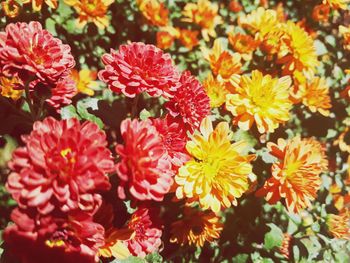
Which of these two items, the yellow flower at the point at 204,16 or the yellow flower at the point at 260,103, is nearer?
the yellow flower at the point at 260,103

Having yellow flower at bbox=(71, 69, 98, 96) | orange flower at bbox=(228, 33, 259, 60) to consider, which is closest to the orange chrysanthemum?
orange flower at bbox=(228, 33, 259, 60)

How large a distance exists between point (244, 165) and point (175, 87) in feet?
1.17

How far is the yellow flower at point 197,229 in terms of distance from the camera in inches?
62.2

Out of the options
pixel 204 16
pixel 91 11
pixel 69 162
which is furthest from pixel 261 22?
pixel 69 162

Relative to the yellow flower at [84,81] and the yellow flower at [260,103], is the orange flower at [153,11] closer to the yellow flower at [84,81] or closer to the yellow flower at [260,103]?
the yellow flower at [84,81]

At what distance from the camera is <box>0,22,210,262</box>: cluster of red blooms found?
2.99 ft

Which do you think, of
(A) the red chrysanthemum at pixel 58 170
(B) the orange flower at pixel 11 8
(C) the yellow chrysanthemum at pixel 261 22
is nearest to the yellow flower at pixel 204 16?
(C) the yellow chrysanthemum at pixel 261 22

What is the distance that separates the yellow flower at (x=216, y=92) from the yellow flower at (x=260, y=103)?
0.09 m

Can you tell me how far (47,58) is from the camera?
3.88ft

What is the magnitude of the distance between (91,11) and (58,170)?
1.19 meters

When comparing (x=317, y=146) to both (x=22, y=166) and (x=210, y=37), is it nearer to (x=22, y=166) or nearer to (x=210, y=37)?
(x=210, y=37)

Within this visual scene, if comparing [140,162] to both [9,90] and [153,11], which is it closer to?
[9,90]

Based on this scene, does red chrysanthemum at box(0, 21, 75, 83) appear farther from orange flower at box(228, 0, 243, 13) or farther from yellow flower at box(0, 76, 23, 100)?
orange flower at box(228, 0, 243, 13)

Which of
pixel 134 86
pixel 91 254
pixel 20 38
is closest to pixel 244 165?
pixel 134 86
